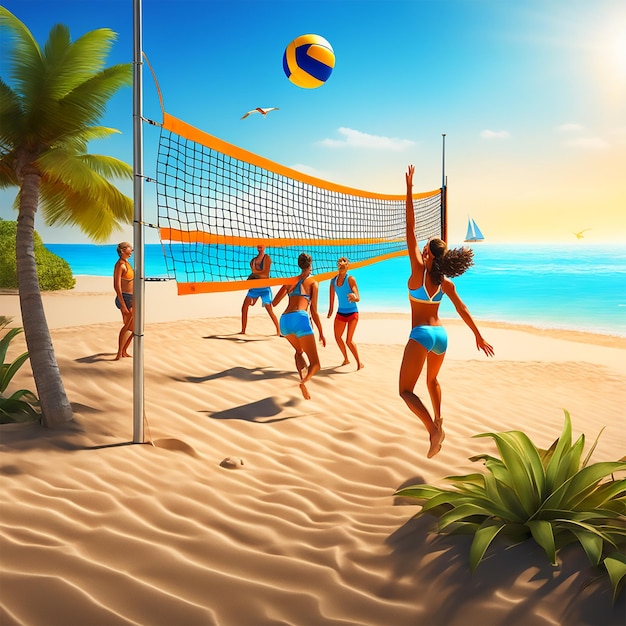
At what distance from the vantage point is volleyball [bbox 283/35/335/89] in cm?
588

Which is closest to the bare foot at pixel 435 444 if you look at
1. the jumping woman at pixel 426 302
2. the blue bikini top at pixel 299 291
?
the jumping woman at pixel 426 302

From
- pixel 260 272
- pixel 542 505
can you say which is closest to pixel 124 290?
pixel 260 272

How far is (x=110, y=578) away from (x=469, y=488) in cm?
192

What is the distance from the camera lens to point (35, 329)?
473 cm

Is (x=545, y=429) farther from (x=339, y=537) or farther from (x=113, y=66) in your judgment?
(x=113, y=66)

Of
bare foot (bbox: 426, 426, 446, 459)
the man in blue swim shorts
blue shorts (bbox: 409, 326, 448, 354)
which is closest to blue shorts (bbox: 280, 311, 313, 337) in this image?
the man in blue swim shorts

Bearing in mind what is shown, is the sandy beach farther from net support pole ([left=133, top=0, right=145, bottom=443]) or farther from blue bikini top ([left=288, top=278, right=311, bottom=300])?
blue bikini top ([left=288, top=278, right=311, bottom=300])

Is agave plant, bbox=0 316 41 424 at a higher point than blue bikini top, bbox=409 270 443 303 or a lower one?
lower

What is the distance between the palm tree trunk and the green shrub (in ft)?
46.8

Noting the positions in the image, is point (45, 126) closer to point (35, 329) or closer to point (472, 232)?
point (35, 329)

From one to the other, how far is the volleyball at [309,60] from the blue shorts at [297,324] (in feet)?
8.45

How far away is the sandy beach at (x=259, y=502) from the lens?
2.30 m

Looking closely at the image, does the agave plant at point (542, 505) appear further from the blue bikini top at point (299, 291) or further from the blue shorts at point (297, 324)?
the blue bikini top at point (299, 291)

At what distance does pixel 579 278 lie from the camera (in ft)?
142
